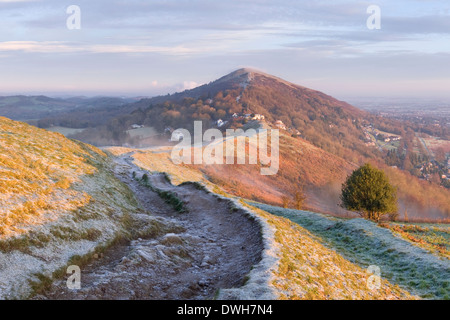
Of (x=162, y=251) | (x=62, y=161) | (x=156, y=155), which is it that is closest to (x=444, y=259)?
(x=162, y=251)

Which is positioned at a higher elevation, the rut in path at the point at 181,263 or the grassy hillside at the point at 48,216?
the grassy hillside at the point at 48,216

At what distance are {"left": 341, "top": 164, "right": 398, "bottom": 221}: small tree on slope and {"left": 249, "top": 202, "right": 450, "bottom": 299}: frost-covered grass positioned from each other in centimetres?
968

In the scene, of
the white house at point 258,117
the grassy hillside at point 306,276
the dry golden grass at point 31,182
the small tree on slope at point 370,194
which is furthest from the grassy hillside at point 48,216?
the white house at point 258,117

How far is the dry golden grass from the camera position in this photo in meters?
15.2

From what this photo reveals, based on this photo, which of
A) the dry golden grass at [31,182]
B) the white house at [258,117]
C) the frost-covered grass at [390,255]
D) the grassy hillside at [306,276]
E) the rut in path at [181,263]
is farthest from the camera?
the white house at [258,117]

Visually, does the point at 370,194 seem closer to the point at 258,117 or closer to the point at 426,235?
the point at 426,235

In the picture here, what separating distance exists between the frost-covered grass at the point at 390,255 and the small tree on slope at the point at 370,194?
9.68 meters

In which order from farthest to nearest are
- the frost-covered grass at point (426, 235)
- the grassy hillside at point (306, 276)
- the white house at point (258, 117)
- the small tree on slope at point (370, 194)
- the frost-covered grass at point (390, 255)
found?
the white house at point (258, 117)
the small tree on slope at point (370, 194)
the frost-covered grass at point (426, 235)
the frost-covered grass at point (390, 255)
the grassy hillside at point (306, 276)

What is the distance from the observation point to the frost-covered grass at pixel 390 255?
19.0m

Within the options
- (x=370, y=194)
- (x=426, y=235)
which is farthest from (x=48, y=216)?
(x=370, y=194)

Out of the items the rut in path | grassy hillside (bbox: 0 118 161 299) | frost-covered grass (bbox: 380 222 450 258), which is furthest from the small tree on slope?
grassy hillside (bbox: 0 118 161 299)

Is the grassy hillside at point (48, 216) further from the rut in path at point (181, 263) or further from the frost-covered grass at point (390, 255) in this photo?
the frost-covered grass at point (390, 255)

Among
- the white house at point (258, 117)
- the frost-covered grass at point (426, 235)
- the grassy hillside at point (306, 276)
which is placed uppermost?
the white house at point (258, 117)

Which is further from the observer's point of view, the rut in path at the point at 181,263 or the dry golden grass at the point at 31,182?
the dry golden grass at the point at 31,182
